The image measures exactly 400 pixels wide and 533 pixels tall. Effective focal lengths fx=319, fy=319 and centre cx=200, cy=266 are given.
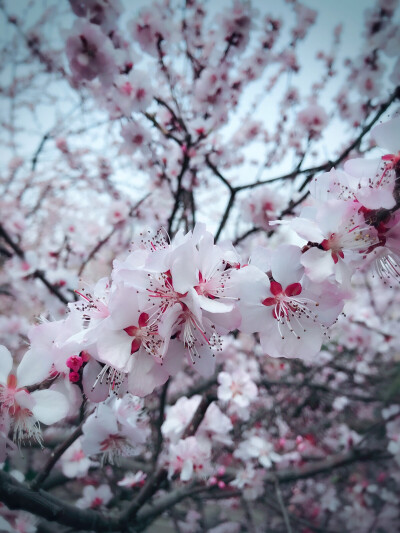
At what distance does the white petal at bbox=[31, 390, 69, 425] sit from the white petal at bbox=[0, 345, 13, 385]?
0.09 metres

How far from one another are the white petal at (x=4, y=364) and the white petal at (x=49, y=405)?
0.29 ft

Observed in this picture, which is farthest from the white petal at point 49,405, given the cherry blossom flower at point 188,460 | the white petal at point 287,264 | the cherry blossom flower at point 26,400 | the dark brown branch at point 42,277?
the dark brown branch at point 42,277

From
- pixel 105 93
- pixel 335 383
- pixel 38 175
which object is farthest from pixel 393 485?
pixel 38 175

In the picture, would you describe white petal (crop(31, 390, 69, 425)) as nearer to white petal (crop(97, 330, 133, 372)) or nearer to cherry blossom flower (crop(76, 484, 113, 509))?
white petal (crop(97, 330, 133, 372))

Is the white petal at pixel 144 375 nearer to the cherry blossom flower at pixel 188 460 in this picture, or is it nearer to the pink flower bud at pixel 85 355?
the pink flower bud at pixel 85 355

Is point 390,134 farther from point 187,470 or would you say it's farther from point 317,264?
point 187,470

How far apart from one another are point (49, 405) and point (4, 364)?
16cm

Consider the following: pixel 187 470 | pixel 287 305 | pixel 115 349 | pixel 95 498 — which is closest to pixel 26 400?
pixel 115 349

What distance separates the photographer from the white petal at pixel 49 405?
→ 31.9 inches

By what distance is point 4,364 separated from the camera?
85 cm

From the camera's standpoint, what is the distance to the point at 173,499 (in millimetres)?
2031

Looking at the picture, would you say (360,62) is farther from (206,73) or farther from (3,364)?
(3,364)

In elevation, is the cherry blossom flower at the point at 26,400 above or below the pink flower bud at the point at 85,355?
below

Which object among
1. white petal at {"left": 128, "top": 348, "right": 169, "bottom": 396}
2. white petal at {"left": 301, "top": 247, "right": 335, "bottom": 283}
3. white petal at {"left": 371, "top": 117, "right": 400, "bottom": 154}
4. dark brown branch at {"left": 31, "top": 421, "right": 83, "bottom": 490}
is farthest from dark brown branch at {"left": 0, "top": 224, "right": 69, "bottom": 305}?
white petal at {"left": 371, "top": 117, "right": 400, "bottom": 154}
